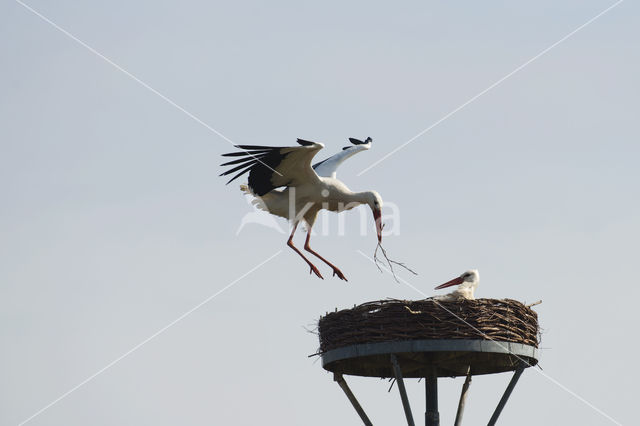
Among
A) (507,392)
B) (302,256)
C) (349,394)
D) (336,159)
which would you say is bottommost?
(507,392)

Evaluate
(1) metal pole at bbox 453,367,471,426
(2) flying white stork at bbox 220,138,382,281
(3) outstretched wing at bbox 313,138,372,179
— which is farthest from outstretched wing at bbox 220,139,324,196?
(1) metal pole at bbox 453,367,471,426

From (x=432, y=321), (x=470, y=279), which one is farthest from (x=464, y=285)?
(x=432, y=321)

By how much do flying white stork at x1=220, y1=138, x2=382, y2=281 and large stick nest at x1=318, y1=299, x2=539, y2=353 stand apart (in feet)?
6.82

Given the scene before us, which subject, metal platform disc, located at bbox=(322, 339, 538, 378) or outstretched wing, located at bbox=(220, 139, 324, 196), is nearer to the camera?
metal platform disc, located at bbox=(322, 339, 538, 378)

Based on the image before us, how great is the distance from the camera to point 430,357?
13.5 meters

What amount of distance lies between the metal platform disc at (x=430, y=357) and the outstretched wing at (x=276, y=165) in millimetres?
2512

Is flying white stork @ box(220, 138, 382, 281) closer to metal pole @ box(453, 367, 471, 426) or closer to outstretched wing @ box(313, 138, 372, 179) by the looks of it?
outstretched wing @ box(313, 138, 372, 179)

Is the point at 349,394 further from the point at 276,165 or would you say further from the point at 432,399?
the point at 276,165

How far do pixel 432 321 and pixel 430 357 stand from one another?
2.40 ft

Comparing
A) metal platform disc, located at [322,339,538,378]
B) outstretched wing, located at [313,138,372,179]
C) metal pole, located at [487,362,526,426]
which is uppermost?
outstretched wing, located at [313,138,372,179]

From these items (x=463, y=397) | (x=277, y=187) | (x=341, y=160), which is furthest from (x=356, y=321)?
(x=341, y=160)

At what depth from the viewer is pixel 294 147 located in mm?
14562

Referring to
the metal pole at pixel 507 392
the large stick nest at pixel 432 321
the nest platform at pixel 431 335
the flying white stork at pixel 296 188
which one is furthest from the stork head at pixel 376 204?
the metal pole at pixel 507 392

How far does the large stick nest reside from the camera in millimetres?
12930
